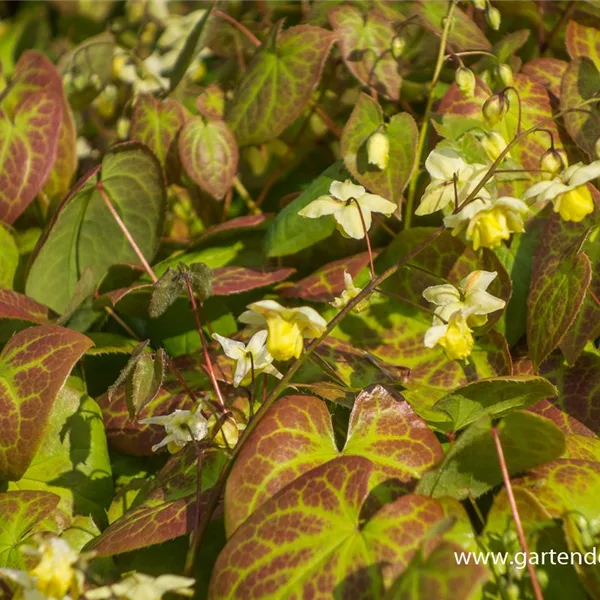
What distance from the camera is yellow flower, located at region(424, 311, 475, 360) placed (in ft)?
3.47

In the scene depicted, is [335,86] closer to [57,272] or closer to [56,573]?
[57,272]

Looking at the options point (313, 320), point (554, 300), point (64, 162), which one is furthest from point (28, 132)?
point (554, 300)

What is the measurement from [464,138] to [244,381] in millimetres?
495

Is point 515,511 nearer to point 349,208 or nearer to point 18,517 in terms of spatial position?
point 349,208

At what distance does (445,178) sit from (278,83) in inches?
20.9

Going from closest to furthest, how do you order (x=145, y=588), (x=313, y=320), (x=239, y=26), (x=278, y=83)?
(x=145, y=588), (x=313, y=320), (x=278, y=83), (x=239, y=26)

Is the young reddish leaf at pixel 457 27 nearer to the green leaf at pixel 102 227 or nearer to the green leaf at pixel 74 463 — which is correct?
the green leaf at pixel 102 227

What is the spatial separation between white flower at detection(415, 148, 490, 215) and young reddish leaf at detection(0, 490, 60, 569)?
63cm

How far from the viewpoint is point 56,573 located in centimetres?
85

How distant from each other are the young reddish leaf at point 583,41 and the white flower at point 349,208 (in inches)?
25.1

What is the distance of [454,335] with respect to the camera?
1061mm

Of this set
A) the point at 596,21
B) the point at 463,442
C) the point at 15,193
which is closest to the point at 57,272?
the point at 15,193

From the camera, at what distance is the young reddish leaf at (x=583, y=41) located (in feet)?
5.08

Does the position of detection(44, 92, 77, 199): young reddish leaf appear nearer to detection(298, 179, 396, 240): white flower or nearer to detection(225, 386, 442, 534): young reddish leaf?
detection(298, 179, 396, 240): white flower
